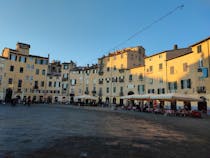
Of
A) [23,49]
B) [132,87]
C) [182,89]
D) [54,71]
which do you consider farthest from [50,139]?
[54,71]

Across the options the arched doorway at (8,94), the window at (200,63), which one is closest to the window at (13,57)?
the arched doorway at (8,94)

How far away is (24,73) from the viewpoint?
182ft

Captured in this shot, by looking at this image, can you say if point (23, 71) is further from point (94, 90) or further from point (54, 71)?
point (94, 90)

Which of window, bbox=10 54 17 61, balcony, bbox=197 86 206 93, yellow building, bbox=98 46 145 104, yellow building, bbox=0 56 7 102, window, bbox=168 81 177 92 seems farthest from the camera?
window, bbox=10 54 17 61

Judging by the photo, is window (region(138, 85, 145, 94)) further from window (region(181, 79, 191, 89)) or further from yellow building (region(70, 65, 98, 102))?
yellow building (region(70, 65, 98, 102))

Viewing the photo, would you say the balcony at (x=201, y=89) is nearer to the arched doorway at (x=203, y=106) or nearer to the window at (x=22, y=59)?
the arched doorway at (x=203, y=106)

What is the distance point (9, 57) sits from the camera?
52.0m

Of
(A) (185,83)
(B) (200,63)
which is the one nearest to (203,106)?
(A) (185,83)

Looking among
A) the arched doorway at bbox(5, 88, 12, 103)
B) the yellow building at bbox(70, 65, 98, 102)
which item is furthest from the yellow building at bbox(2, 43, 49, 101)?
the yellow building at bbox(70, 65, 98, 102)

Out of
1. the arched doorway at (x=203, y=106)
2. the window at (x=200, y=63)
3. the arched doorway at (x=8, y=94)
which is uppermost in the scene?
the window at (x=200, y=63)

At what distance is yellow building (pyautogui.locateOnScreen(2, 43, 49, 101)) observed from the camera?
171 ft

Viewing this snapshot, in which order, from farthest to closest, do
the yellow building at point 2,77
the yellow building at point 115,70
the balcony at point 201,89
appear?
the yellow building at point 2,77, the yellow building at point 115,70, the balcony at point 201,89

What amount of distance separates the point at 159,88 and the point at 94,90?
2395 cm

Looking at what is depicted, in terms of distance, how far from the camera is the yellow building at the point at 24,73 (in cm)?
5216
